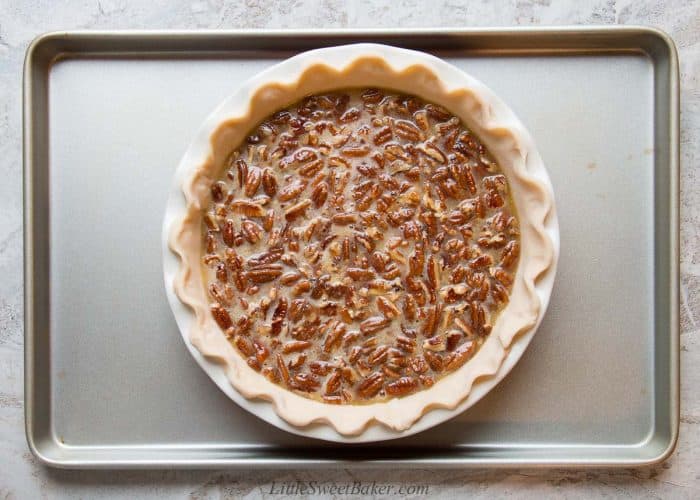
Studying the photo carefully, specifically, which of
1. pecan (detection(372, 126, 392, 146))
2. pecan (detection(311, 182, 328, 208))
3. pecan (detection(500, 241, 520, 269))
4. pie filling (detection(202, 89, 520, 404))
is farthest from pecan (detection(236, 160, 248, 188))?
pecan (detection(500, 241, 520, 269))

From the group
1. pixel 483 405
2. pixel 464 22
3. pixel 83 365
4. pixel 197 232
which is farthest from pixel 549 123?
pixel 83 365

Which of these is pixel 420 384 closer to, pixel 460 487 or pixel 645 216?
pixel 460 487

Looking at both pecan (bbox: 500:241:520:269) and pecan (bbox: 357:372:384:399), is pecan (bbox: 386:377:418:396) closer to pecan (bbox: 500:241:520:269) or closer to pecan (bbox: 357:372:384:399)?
pecan (bbox: 357:372:384:399)

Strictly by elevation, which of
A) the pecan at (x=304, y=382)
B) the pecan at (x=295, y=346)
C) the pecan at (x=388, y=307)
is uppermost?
the pecan at (x=388, y=307)

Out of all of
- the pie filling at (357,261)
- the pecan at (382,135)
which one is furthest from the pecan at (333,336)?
the pecan at (382,135)

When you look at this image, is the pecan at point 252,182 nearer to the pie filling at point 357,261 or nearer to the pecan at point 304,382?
the pie filling at point 357,261

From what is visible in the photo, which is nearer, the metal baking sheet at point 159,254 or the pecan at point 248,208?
the pecan at point 248,208

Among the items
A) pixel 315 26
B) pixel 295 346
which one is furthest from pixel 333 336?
pixel 315 26

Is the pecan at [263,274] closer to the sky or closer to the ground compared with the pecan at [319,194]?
closer to the ground
